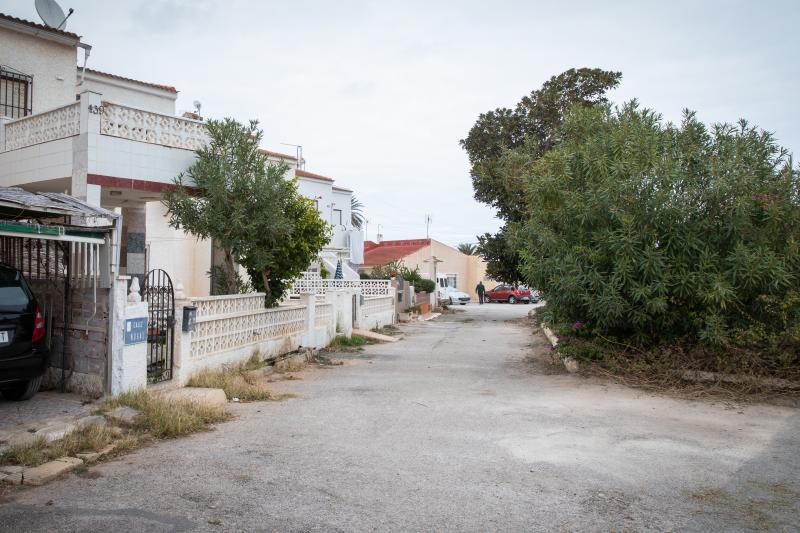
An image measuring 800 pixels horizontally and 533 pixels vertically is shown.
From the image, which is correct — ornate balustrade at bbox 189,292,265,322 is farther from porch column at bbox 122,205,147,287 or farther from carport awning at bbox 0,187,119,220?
porch column at bbox 122,205,147,287

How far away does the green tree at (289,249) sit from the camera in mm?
11797

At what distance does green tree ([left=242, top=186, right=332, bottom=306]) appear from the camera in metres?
11.8

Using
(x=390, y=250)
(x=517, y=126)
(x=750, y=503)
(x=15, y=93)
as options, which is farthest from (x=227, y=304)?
(x=390, y=250)

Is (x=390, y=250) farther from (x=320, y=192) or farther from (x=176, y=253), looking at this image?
(x=176, y=253)

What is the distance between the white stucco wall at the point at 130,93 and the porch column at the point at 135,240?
4023 mm

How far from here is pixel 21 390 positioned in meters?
7.44

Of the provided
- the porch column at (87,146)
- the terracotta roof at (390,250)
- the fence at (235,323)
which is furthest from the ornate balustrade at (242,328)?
the terracotta roof at (390,250)

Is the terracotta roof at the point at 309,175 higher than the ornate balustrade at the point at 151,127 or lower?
higher

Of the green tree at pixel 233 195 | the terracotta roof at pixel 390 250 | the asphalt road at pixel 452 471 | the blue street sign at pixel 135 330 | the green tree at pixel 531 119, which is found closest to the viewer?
the asphalt road at pixel 452 471

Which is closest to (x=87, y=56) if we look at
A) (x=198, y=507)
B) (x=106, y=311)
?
(x=106, y=311)

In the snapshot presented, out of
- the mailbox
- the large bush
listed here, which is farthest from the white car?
the mailbox

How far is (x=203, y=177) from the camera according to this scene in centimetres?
1102

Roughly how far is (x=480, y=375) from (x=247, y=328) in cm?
436

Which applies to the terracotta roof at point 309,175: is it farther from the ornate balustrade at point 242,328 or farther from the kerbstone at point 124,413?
the kerbstone at point 124,413
